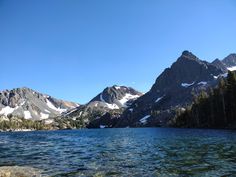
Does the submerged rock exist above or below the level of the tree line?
below

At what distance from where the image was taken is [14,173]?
28953mm

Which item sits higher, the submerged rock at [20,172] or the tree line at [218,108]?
the tree line at [218,108]

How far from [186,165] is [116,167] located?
7133 mm

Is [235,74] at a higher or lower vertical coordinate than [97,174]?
higher

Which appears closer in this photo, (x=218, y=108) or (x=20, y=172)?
(x=20, y=172)

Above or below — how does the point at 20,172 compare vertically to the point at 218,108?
below

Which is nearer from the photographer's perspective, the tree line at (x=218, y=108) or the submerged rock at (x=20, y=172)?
the submerged rock at (x=20, y=172)

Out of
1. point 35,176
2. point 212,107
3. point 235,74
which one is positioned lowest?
point 35,176

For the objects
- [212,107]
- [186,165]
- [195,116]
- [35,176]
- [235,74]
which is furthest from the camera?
[195,116]

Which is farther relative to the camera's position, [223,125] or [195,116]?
[195,116]

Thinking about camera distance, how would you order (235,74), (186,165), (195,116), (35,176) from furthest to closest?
(195,116), (235,74), (186,165), (35,176)

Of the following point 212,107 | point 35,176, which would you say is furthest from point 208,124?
point 35,176

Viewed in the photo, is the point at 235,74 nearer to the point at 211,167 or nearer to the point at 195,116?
the point at 195,116

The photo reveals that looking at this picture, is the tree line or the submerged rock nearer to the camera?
the submerged rock
